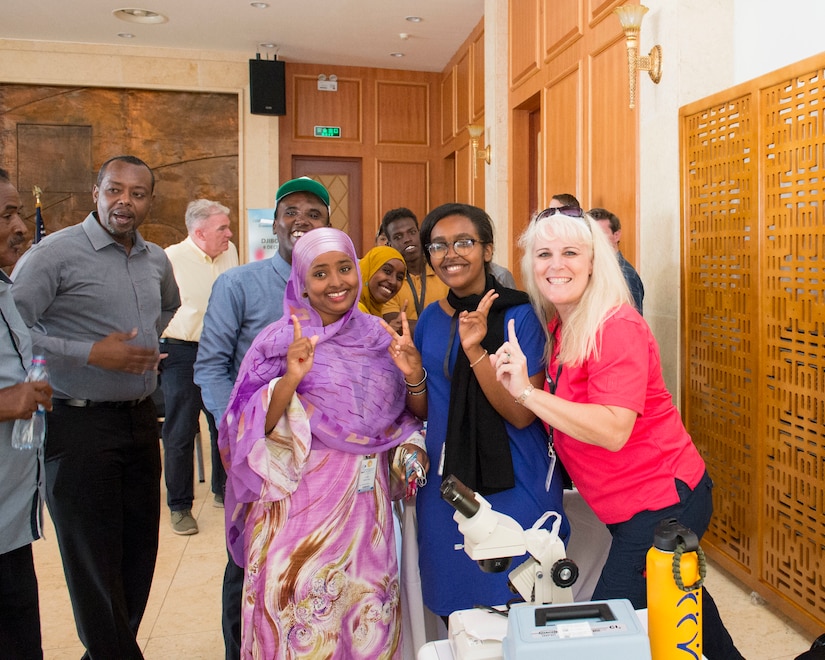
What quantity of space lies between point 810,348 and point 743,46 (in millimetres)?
1641

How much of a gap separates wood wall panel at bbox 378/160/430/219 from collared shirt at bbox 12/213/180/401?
23.0 ft

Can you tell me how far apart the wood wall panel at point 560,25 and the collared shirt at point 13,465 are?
13.4 feet

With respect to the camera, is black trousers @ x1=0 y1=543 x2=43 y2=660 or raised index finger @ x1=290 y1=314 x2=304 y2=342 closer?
black trousers @ x1=0 y1=543 x2=43 y2=660

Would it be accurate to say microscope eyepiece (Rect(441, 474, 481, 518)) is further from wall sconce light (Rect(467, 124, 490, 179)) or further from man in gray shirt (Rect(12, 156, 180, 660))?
wall sconce light (Rect(467, 124, 490, 179))

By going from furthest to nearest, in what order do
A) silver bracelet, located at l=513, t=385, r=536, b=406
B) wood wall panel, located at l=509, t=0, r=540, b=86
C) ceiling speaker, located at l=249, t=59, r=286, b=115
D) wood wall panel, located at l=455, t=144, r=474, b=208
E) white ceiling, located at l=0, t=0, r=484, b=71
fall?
ceiling speaker, located at l=249, t=59, r=286, b=115 → wood wall panel, located at l=455, t=144, r=474, b=208 → white ceiling, located at l=0, t=0, r=484, b=71 → wood wall panel, located at l=509, t=0, r=540, b=86 → silver bracelet, located at l=513, t=385, r=536, b=406

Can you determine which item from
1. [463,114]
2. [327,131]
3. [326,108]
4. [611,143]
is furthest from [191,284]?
[326,108]

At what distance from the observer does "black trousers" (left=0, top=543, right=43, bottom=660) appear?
5.70 feet

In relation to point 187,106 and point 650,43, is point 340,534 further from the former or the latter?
point 187,106

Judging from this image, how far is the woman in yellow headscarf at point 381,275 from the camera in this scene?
9.54ft

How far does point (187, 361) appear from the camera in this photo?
4.31 metres

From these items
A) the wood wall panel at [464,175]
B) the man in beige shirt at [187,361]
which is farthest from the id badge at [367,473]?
the wood wall panel at [464,175]

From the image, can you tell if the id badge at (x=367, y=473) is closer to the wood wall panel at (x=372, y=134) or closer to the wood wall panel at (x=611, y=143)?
the wood wall panel at (x=611, y=143)

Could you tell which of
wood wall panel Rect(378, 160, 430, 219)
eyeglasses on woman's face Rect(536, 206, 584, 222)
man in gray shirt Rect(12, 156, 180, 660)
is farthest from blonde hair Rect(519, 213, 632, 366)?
wood wall panel Rect(378, 160, 430, 219)

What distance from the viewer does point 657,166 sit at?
375 centimetres
